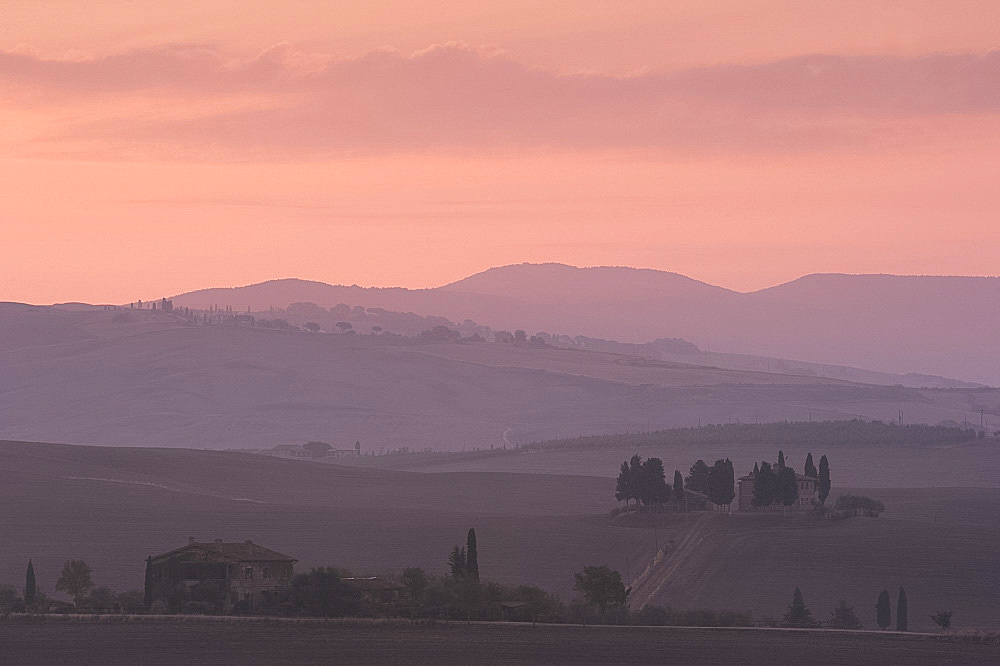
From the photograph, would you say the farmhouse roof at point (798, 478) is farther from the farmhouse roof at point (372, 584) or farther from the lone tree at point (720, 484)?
the farmhouse roof at point (372, 584)

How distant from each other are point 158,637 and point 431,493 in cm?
10321

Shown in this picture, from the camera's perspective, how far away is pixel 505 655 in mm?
71125

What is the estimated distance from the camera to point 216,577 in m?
91.8

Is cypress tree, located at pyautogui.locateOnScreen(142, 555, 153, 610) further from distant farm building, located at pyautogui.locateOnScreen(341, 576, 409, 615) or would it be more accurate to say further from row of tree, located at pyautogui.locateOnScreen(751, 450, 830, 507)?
row of tree, located at pyautogui.locateOnScreen(751, 450, 830, 507)

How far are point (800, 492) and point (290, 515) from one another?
38.1m

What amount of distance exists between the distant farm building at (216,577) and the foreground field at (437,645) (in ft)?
32.3

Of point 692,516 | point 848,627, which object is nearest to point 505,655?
point 848,627

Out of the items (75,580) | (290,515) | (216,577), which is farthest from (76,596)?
(290,515)

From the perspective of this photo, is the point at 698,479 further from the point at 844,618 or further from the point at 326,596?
the point at 326,596

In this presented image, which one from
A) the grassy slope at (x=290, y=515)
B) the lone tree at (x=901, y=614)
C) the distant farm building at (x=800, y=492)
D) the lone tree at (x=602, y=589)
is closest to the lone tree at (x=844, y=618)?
the lone tree at (x=901, y=614)

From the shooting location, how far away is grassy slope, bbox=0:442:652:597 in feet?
387

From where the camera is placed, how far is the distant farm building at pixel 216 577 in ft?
297

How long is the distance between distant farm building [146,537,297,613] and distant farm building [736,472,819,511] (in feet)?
179

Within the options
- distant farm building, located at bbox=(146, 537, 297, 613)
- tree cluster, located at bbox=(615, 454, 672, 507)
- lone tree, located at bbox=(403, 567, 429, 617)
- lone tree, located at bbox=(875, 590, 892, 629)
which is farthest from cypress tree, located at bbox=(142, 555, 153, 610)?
tree cluster, located at bbox=(615, 454, 672, 507)
